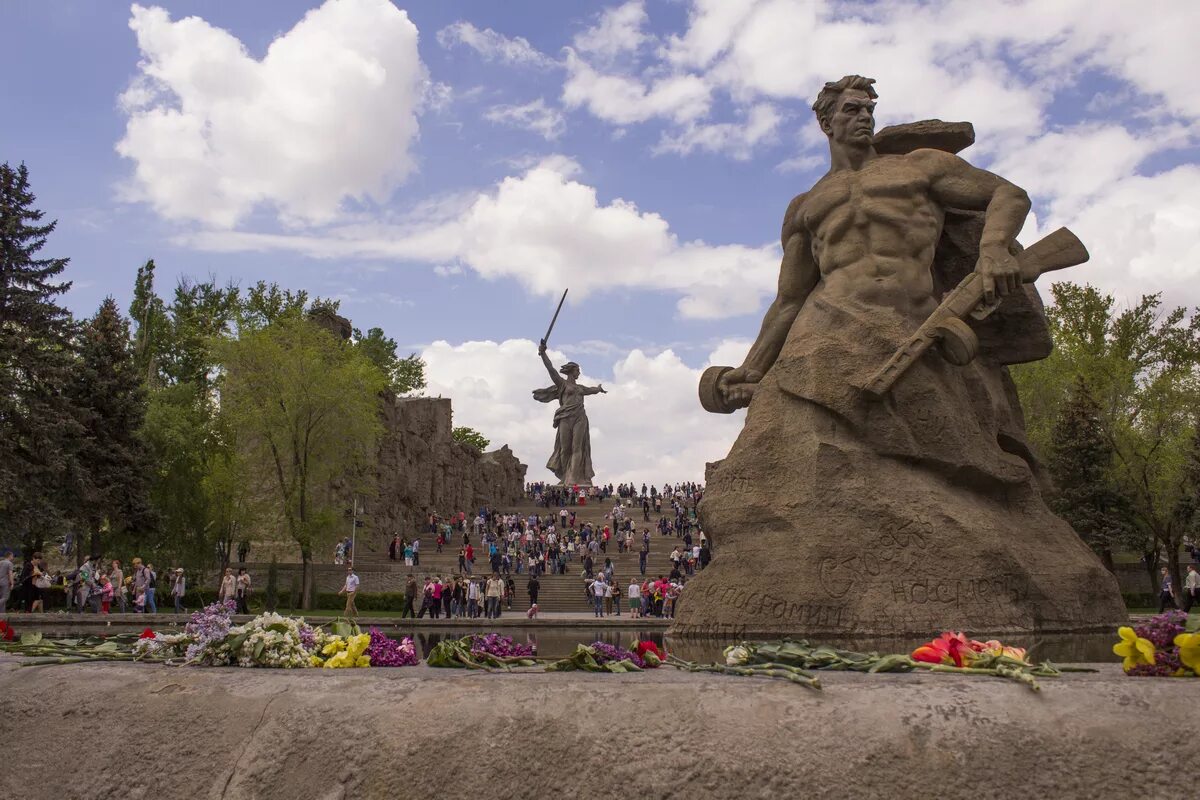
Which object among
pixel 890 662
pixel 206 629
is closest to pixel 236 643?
pixel 206 629

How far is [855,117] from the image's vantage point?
777cm

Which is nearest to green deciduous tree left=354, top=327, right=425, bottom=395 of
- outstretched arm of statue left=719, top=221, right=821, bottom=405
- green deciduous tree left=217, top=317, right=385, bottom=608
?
green deciduous tree left=217, top=317, right=385, bottom=608

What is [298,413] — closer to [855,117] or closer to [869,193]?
[855,117]

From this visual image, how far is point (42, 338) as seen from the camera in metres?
25.9

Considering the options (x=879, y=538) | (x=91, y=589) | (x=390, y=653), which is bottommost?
(x=91, y=589)

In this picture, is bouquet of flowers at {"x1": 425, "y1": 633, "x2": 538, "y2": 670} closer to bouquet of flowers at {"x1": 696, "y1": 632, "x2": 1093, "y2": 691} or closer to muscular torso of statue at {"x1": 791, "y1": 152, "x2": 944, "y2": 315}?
bouquet of flowers at {"x1": 696, "y1": 632, "x2": 1093, "y2": 691}

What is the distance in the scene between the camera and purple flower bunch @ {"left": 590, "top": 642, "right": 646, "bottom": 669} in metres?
3.35

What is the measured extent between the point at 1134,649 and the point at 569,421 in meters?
44.2

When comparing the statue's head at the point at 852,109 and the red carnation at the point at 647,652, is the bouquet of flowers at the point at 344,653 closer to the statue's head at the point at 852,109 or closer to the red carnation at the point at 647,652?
the red carnation at the point at 647,652

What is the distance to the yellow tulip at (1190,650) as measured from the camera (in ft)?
9.86

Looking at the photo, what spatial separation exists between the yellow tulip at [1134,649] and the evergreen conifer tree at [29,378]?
25.1m

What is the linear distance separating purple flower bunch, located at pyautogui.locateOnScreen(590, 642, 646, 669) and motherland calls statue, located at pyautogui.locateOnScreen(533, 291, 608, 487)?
43100mm

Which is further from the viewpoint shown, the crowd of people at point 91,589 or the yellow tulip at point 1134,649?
the crowd of people at point 91,589

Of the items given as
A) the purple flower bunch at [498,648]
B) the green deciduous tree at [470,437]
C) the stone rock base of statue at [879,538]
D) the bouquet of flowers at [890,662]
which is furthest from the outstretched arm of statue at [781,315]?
the green deciduous tree at [470,437]
